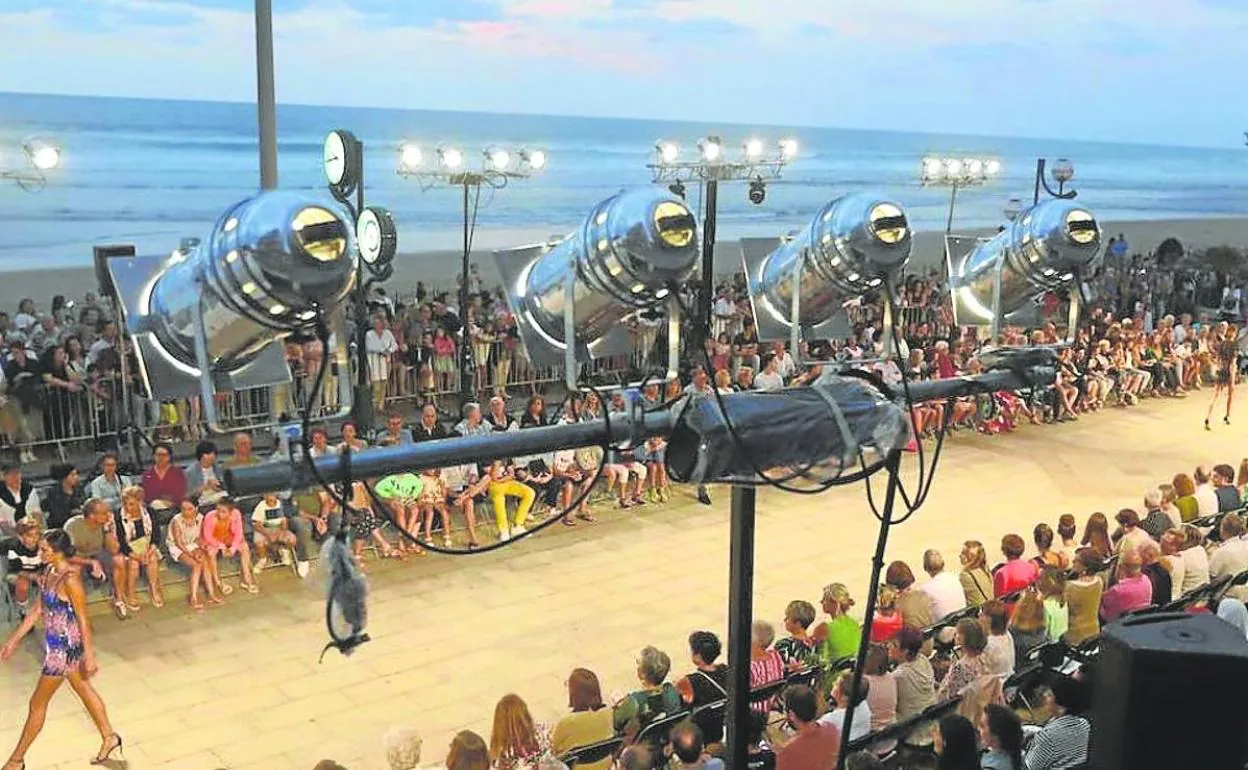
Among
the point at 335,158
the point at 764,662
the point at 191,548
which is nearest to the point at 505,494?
the point at 191,548

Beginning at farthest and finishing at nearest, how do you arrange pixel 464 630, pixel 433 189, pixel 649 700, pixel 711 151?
pixel 433 189 < pixel 711 151 < pixel 464 630 < pixel 649 700

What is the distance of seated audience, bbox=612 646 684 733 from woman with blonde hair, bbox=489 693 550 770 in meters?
0.36

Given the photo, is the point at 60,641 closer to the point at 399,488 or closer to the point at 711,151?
the point at 399,488

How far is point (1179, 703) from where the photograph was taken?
2.48m

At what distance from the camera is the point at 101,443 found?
9242 mm

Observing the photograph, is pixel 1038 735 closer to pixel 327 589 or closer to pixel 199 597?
pixel 327 589

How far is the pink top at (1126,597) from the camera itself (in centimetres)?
587

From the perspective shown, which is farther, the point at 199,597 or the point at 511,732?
the point at 199,597

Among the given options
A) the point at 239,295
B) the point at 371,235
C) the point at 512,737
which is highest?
the point at 239,295

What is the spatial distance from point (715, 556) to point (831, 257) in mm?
5212

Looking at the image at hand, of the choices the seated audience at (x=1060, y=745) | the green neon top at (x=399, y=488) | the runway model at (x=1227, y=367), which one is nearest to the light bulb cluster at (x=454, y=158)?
the green neon top at (x=399, y=488)

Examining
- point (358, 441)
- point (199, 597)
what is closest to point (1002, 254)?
point (358, 441)

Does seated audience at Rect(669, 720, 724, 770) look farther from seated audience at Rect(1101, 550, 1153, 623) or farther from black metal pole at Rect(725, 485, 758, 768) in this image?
seated audience at Rect(1101, 550, 1153, 623)

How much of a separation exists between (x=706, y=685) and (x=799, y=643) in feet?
2.48
